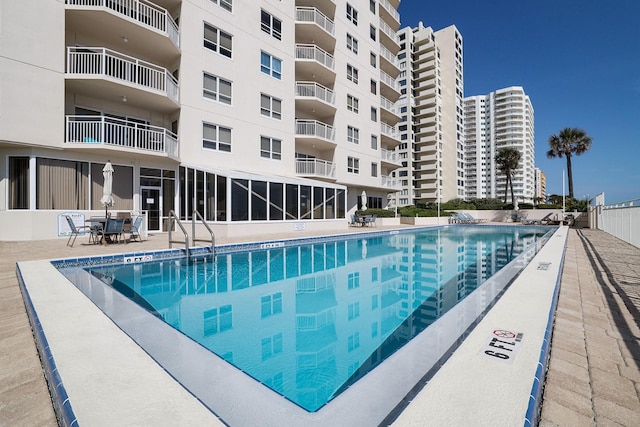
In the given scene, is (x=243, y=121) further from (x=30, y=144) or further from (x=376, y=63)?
(x=376, y=63)

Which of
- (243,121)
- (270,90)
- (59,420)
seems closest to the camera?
(59,420)

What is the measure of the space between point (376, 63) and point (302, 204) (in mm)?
17110

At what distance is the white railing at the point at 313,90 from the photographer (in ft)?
67.8

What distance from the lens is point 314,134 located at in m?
20.5

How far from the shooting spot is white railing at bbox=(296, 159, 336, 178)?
2033cm

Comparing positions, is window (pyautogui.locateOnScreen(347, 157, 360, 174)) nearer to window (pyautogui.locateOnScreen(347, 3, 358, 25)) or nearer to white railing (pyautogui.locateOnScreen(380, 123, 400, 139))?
white railing (pyautogui.locateOnScreen(380, 123, 400, 139))

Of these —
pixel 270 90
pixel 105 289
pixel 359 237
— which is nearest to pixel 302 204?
pixel 359 237

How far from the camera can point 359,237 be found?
15859 mm

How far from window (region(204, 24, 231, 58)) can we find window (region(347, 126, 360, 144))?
10479 millimetres

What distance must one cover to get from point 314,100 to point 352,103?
4.98 m

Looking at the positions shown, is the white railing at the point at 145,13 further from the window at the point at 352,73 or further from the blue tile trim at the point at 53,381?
the blue tile trim at the point at 53,381

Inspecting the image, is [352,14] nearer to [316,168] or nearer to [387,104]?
[387,104]

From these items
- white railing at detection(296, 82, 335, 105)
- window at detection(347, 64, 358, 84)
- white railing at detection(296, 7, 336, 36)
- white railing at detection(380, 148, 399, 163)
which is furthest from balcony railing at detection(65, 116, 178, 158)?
white railing at detection(380, 148, 399, 163)

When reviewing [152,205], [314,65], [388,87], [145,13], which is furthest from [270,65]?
[388,87]
